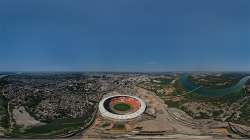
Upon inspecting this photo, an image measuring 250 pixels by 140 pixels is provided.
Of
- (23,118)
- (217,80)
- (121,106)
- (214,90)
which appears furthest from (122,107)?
(217,80)

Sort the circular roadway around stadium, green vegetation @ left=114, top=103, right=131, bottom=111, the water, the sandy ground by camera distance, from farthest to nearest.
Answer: the water
green vegetation @ left=114, top=103, right=131, bottom=111
the circular roadway around stadium
the sandy ground

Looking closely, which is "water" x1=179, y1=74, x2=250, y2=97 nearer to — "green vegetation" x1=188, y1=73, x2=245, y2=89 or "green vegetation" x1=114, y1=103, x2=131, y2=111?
"green vegetation" x1=188, y1=73, x2=245, y2=89

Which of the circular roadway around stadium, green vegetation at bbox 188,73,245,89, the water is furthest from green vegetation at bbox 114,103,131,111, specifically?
green vegetation at bbox 188,73,245,89

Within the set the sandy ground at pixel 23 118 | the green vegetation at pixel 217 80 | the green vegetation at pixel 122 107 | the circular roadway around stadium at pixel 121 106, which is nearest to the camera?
the sandy ground at pixel 23 118

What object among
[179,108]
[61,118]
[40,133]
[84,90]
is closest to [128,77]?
[84,90]

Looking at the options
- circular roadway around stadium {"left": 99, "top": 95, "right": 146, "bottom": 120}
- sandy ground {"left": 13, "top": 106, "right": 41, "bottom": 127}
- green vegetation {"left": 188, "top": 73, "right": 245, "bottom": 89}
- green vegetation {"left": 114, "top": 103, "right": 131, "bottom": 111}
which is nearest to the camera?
sandy ground {"left": 13, "top": 106, "right": 41, "bottom": 127}

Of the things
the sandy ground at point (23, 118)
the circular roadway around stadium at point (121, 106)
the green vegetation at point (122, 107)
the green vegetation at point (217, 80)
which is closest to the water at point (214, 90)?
the green vegetation at point (217, 80)

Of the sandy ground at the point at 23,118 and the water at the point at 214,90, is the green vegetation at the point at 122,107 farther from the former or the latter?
the sandy ground at the point at 23,118
